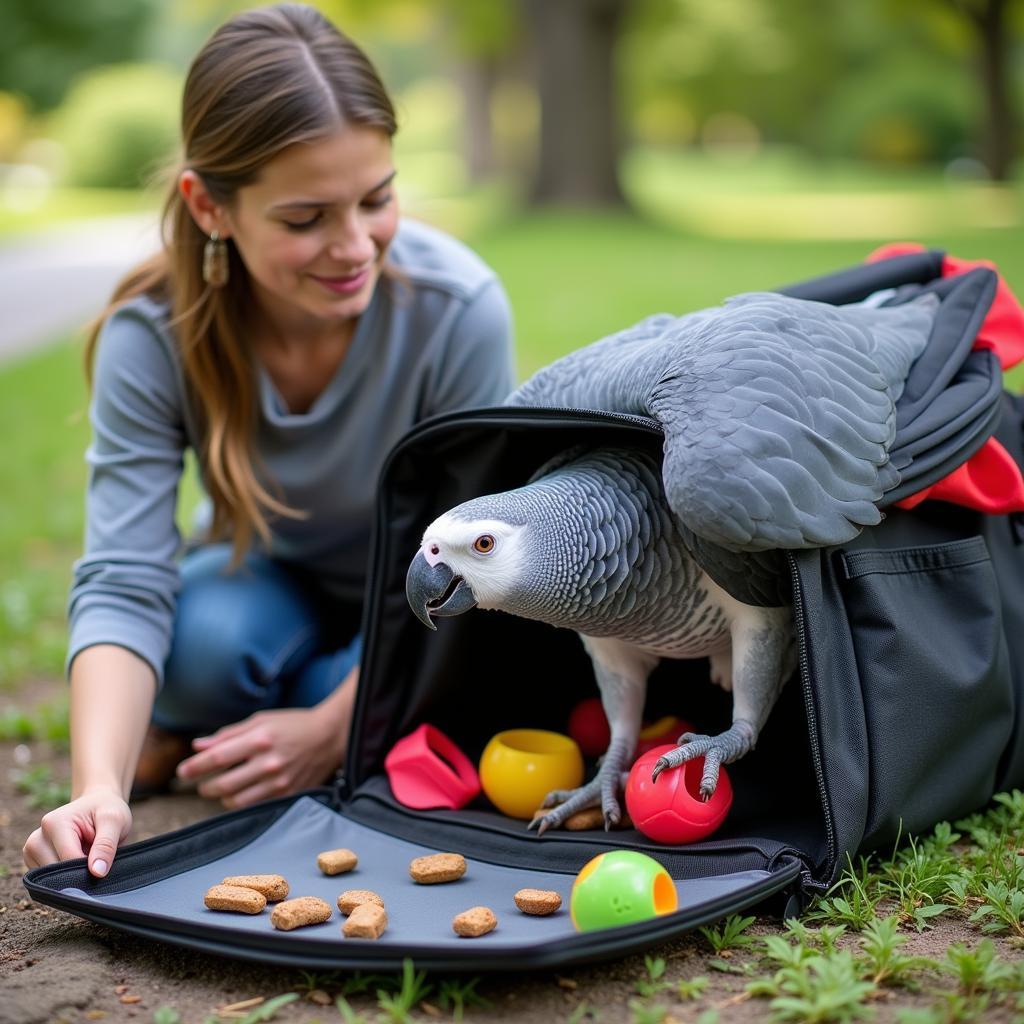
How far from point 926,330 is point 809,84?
30092mm

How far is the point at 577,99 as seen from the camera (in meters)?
13.6

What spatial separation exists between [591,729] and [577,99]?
40.1 ft

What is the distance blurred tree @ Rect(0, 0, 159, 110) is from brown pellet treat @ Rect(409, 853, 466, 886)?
24.4 metres

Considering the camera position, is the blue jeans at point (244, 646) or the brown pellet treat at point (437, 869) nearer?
the brown pellet treat at point (437, 869)

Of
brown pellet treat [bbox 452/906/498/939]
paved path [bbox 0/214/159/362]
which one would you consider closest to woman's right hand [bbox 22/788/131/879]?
brown pellet treat [bbox 452/906/498/939]

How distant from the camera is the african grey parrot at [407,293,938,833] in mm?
1795

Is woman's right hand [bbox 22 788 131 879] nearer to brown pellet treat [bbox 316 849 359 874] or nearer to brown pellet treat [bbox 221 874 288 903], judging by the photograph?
brown pellet treat [bbox 221 874 288 903]

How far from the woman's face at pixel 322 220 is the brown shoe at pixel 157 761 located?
39.6 inches

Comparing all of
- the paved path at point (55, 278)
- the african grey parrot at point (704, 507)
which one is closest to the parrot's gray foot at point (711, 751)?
the african grey parrot at point (704, 507)

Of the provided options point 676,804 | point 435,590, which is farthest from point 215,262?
point 676,804

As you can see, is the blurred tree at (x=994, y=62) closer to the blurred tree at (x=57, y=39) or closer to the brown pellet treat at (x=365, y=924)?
the blurred tree at (x=57, y=39)

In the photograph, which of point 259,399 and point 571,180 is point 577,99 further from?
point 259,399

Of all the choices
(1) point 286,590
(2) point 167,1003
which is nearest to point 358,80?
(1) point 286,590

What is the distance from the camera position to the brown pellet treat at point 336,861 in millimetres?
2039
